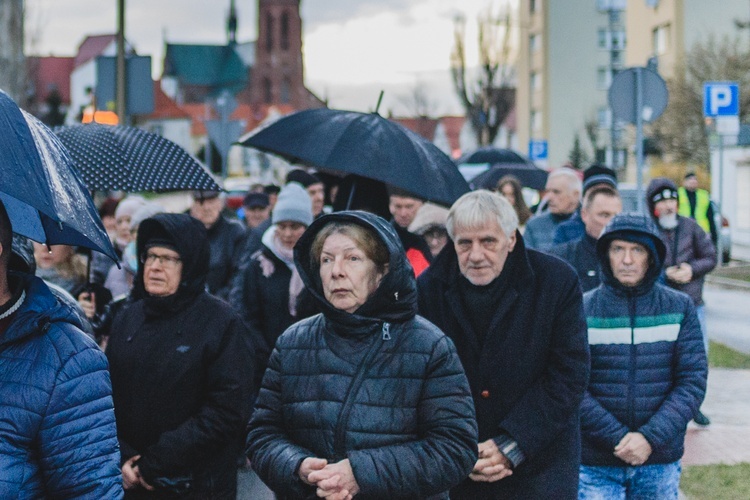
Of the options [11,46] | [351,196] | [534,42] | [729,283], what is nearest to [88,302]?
[351,196]

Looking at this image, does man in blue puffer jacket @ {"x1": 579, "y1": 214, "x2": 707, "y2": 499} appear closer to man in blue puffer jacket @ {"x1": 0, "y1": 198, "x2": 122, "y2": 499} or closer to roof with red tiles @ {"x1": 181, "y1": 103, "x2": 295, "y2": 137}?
man in blue puffer jacket @ {"x1": 0, "y1": 198, "x2": 122, "y2": 499}

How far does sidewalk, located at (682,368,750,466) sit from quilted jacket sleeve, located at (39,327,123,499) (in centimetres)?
645

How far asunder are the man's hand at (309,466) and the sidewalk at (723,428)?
18.6ft

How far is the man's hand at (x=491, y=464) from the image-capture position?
4449mm

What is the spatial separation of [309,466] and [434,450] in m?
0.39

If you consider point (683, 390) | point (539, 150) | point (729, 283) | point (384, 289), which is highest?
point (539, 150)

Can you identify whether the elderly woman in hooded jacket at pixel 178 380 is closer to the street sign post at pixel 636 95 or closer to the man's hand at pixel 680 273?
the man's hand at pixel 680 273

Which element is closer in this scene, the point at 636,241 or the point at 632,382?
the point at 632,382

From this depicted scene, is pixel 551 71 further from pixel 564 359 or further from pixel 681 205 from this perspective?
pixel 564 359

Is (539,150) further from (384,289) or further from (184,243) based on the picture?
(384,289)

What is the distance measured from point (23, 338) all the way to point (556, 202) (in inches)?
262

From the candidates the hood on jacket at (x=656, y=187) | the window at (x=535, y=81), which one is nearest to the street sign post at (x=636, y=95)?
the hood on jacket at (x=656, y=187)

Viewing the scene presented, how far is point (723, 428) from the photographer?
9859mm

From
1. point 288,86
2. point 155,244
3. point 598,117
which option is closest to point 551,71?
point 598,117
